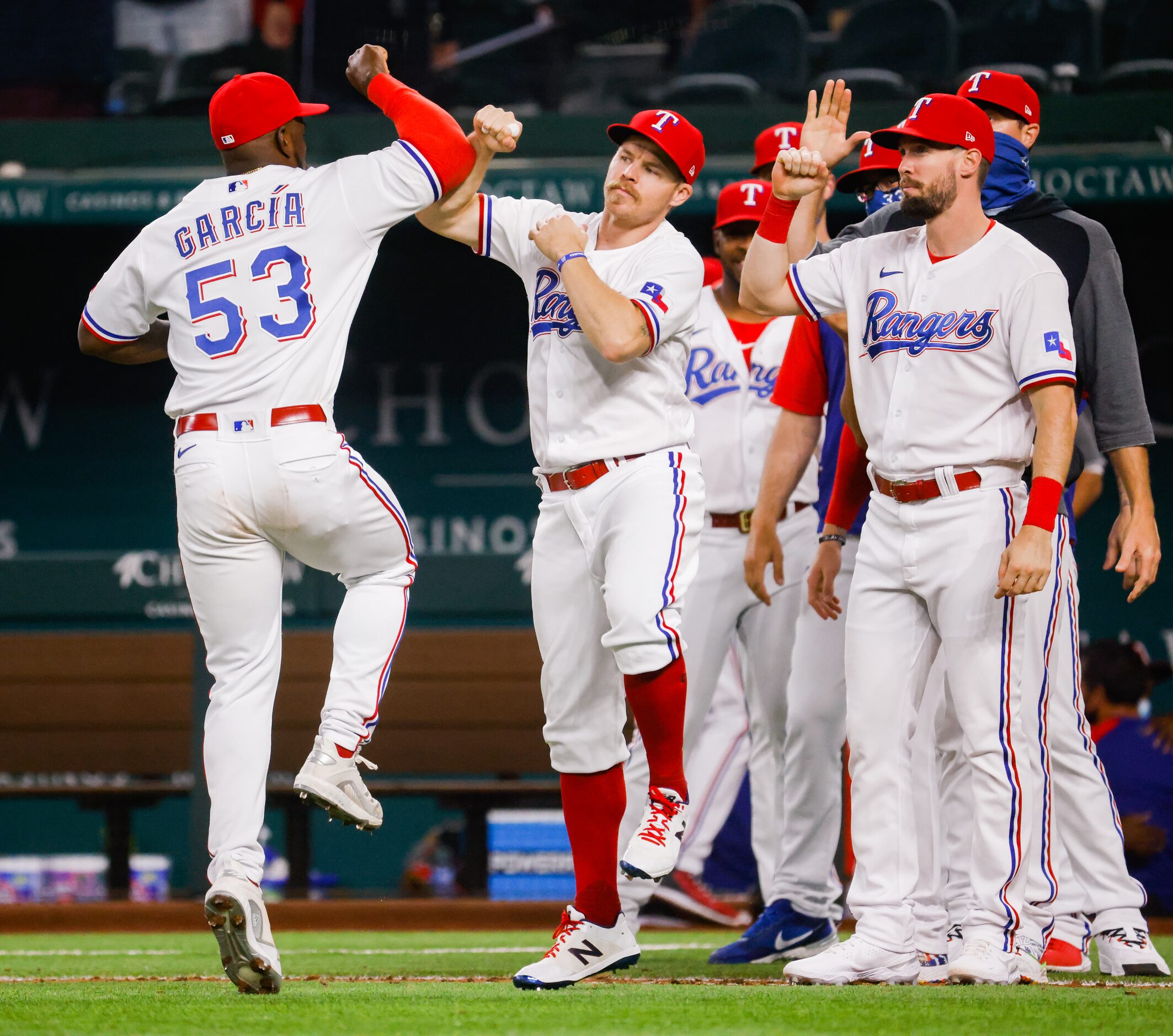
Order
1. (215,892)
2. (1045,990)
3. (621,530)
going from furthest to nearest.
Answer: (621,530) → (1045,990) → (215,892)

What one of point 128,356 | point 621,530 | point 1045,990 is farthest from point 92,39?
point 1045,990

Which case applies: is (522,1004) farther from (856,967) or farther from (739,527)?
(739,527)

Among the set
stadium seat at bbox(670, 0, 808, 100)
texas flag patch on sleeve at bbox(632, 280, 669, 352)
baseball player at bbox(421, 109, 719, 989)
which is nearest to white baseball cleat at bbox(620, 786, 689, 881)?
baseball player at bbox(421, 109, 719, 989)

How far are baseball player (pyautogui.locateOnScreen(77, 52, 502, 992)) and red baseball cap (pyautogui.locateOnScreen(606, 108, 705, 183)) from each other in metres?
0.41

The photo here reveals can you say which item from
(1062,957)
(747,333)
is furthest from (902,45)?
(1062,957)

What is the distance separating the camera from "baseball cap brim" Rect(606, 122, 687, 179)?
3.22 m

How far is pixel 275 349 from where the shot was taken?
9.71 ft

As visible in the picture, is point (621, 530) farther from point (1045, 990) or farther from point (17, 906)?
point (17, 906)

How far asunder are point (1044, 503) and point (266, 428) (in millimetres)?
1461

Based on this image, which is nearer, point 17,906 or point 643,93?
point 17,906

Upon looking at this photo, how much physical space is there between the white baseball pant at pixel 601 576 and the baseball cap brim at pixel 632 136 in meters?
0.60

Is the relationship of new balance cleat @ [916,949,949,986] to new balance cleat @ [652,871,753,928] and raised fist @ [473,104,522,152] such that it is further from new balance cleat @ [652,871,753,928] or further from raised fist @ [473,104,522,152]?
new balance cleat @ [652,871,753,928]

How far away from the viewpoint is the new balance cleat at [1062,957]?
3457mm

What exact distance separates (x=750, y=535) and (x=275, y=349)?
134cm
